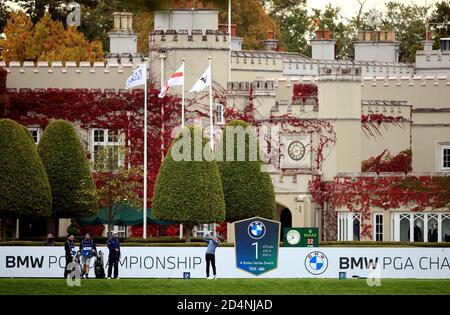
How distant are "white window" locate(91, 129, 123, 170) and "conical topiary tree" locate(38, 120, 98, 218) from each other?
2817 mm

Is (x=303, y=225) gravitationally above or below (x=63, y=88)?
below

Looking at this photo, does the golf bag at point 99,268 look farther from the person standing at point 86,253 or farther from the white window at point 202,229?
the white window at point 202,229

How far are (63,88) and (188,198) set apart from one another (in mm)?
11660

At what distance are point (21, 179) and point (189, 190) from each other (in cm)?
577

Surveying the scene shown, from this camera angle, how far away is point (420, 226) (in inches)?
2259

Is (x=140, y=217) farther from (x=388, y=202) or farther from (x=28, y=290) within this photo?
(x=28, y=290)

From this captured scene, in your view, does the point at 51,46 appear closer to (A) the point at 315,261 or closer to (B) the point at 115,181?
(B) the point at 115,181

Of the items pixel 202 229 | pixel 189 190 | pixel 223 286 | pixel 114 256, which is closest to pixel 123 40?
pixel 202 229

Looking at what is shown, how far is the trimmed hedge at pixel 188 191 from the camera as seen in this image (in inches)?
2088

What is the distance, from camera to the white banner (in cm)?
4194

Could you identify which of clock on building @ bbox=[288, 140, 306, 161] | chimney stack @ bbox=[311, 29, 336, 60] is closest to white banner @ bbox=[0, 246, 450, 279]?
clock on building @ bbox=[288, 140, 306, 161]

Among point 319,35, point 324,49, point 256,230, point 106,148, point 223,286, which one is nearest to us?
point 223,286
